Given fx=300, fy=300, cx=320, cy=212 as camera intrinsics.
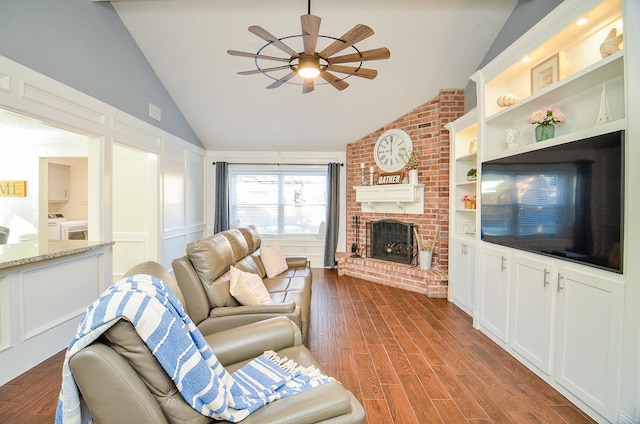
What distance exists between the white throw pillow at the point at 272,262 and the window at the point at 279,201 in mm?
2534

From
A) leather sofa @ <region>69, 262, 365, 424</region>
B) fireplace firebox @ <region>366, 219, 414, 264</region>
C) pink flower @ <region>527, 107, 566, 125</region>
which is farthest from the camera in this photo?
fireplace firebox @ <region>366, 219, 414, 264</region>

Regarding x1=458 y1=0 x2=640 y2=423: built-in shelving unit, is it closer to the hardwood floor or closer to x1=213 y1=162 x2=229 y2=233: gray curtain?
the hardwood floor

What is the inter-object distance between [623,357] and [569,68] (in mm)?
2094

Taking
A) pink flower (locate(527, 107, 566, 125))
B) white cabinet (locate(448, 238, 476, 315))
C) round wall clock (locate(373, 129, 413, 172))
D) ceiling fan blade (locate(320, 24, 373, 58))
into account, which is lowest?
white cabinet (locate(448, 238, 476, 315))

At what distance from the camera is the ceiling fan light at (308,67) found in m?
2.41

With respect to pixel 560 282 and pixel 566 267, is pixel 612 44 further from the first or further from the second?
pixel 560 282

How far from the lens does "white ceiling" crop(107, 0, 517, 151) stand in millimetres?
3205

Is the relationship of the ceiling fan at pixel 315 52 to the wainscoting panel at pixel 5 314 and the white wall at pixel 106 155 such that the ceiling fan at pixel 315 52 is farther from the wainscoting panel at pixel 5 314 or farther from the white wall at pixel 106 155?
the wainscoting panel at pixel 5 314

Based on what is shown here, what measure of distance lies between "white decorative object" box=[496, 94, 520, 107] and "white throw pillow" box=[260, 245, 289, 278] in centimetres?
283

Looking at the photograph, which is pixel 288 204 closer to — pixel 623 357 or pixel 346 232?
pixel 346 232

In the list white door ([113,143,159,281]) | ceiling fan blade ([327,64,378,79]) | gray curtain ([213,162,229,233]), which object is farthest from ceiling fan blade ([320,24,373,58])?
gray curtain ([213,162,229,233])

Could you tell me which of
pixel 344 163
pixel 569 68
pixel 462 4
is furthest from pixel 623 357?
pixel 344 163

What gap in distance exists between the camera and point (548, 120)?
2.25m

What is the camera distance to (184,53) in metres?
3.70
